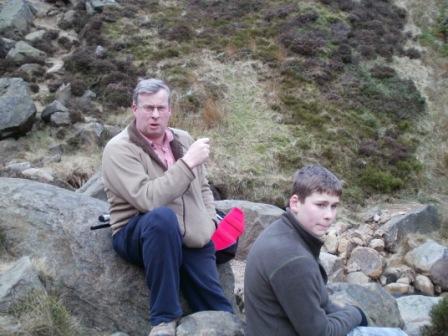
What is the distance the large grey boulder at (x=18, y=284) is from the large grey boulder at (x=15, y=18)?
15.5m

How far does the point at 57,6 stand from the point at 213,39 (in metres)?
6.69

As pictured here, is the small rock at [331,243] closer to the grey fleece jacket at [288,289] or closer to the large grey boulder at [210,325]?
the large grey boulder at [210,325]

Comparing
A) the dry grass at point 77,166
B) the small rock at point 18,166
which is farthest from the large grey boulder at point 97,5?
the small rock at point 18,166

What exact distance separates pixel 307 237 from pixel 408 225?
8529mm

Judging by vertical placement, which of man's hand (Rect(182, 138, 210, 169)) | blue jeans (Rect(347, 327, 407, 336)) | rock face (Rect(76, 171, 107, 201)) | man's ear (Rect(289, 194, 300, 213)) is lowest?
rock face (Rect(76, 171, 107, 201))

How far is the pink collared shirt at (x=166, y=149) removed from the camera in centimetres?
431

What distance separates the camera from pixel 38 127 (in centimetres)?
1340

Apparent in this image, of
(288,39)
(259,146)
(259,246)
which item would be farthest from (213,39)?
(259,246)

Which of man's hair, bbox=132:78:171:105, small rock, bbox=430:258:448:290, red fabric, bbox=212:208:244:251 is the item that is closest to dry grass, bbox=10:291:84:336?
red fabric, bbox=212:208:244:251

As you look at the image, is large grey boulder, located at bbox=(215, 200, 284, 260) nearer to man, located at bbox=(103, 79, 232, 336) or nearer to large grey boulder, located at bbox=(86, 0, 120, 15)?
man, located at bbox=(103, 79, 232, 336)

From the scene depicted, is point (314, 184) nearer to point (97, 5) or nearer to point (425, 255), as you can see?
point (425, 255)

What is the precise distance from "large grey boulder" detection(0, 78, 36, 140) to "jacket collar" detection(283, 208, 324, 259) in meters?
10.9

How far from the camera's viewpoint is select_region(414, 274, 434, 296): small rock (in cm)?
930

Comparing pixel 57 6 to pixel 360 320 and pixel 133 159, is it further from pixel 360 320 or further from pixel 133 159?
pixel 360 320
